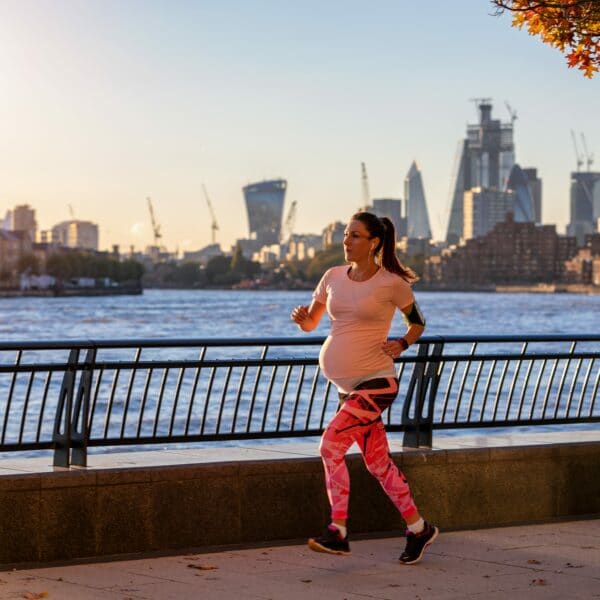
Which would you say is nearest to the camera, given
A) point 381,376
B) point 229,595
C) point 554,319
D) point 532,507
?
point 229,595

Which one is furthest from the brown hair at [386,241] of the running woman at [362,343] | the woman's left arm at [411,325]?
the woman's left arm at [411,325]

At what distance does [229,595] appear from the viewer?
7.23 m

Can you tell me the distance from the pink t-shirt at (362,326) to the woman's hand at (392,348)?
6 centimetres

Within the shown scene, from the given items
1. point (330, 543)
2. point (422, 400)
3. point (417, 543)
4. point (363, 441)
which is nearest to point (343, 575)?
point (330, 543)

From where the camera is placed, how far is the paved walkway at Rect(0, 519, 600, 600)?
7.29 m

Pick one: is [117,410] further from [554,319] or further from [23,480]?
[554,319]

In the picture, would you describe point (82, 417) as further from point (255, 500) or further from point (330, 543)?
point (330, 543)

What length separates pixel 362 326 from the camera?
7.68 meters

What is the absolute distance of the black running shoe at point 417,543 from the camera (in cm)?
804

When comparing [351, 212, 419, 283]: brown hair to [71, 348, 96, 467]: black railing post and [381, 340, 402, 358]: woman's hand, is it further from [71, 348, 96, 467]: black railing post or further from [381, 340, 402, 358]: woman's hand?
[71, 348, 96, 467]: black railing post

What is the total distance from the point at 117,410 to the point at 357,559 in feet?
95.4

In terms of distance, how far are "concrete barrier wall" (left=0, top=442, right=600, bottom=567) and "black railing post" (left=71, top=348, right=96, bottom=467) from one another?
0.84 feet

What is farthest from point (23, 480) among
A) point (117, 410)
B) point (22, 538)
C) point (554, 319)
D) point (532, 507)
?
point (554, 319)

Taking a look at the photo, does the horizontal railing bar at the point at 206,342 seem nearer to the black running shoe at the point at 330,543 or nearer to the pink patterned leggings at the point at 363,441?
the pink patterned leggings at the point at 363,441
